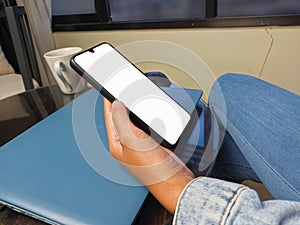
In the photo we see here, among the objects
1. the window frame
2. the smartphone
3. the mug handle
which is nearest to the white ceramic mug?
the mug handle

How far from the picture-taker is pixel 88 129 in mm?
440

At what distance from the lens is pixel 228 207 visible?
0.80 feet

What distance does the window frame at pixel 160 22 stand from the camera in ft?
3.22

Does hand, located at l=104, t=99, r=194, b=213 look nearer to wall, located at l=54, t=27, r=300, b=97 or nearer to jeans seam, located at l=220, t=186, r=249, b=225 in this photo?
jeans seam, located at l=220, t=186, r=249, b=225

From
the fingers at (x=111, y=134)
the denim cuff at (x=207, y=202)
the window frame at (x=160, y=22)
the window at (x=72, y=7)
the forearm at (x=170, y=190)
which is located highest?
the window at (x=72, y=7)

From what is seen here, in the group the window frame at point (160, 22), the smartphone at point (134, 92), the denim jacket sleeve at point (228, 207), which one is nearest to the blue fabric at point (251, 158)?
the denim jacket sleeve at point (228, 207)

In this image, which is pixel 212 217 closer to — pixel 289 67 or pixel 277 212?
pixel 277 212

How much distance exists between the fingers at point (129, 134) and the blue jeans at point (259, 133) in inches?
7.7

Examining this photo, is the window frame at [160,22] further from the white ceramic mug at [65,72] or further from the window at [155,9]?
the white ceramic mug at [65,72]

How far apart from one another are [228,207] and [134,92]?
0.23 metres

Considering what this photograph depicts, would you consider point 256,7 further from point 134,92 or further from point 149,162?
point 149,162

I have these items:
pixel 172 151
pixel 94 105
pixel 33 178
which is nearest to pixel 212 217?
pixel 172 151

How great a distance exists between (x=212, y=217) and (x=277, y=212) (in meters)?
0.06

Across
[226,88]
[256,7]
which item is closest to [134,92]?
[226,88]
